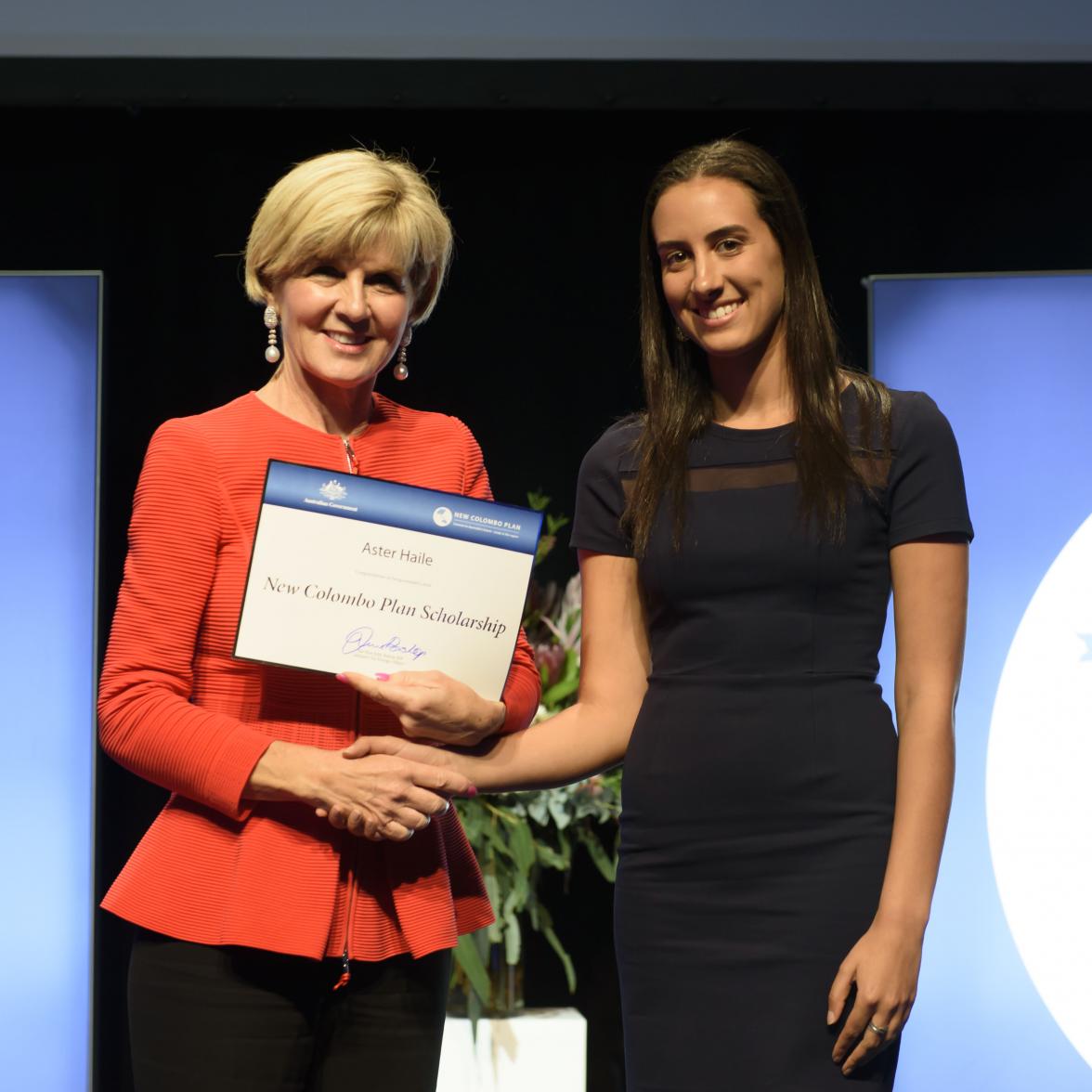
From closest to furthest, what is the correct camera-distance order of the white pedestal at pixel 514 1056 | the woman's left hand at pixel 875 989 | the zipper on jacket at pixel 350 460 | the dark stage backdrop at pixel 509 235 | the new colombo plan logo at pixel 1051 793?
the woman's left hand at pixel 875 989
the zipper on jacket at pixel 350 460
the new colombo plan logo at pixel 1051 793
the white pedestal at pixel 514 1056
the dark stage backdrop at pixel 509 235

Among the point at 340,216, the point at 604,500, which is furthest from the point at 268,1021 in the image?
the point at 340,216

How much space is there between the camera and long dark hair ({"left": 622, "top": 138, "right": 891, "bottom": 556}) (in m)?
1.58

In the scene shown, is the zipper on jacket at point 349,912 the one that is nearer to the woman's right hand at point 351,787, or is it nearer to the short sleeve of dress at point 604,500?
the woman's right hand at point 351,787

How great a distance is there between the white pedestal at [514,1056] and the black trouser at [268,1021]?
5.87 feet

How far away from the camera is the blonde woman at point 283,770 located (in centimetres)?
151

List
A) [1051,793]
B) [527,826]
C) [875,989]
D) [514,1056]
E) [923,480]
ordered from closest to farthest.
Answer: [875,989] < [923,480] < [1051,793] < [514,1056] < [527,826]

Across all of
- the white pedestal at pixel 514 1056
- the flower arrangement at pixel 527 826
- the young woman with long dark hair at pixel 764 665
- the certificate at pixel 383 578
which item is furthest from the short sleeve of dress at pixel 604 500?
the white pedestal at pixel 514 1056

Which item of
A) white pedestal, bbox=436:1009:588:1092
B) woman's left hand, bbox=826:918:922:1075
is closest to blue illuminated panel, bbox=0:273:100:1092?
white pedestal, bbox=436:1009:588:1092

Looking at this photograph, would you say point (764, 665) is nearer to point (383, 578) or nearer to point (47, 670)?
point (383, 578)

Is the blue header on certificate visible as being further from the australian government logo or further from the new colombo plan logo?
the new colombo plan logo

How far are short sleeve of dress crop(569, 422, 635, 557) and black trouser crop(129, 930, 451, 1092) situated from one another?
52cm

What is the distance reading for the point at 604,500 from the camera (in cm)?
172
